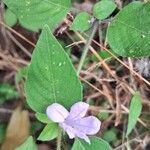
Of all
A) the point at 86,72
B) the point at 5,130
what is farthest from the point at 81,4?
the point at 5,130

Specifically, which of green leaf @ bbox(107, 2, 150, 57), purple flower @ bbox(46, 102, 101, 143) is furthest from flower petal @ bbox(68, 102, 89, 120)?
green leaf @ bbox(107, 2, 150, 57)

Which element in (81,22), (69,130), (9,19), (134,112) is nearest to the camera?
(69,130)

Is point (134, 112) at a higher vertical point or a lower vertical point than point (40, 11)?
lower

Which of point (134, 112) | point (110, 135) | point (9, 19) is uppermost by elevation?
point (9, 19)

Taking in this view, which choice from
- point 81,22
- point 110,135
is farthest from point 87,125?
point 110,135

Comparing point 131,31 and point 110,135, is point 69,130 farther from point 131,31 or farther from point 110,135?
point 110,135

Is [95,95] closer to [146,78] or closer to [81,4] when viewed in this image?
[146,78]

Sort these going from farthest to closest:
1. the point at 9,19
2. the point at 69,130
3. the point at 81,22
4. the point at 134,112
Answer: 1. the point at 9,19
2. the point at 134,112
3. the point at 81,22
4. the point at 69,130

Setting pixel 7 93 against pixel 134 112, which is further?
pixel 7 93
